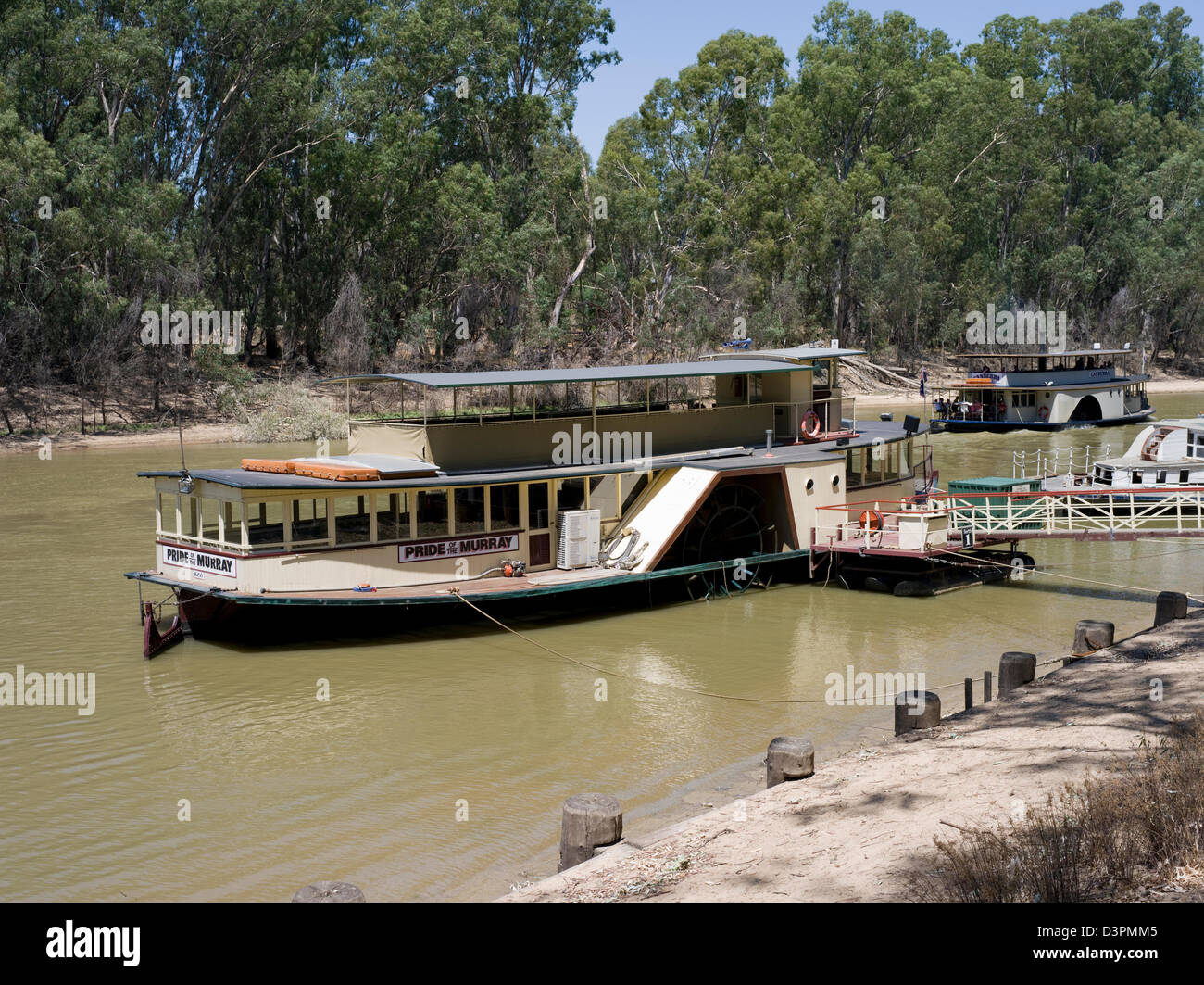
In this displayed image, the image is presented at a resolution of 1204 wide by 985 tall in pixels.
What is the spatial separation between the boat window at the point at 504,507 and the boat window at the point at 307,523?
123 inches

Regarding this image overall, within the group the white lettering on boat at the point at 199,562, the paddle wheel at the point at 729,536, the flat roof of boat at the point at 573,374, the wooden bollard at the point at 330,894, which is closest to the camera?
the wooden bollard at the point at 330,894

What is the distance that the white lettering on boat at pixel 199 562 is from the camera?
20125 mm

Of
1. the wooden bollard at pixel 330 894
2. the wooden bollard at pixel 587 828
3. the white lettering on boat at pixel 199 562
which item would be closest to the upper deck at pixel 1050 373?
the white lettering on boat at pixel 199 562

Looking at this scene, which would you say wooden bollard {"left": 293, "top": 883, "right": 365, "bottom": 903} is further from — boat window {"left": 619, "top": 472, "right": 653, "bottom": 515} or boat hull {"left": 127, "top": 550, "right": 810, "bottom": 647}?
boat window {"left": 619, "top": 472, "right": 653, "bottom": 515}

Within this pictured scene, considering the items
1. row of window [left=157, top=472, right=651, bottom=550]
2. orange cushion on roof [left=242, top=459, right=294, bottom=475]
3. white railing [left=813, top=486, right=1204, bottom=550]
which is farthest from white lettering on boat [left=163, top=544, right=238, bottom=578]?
white railing [left=813, top=486, right=1204, bottom=550]

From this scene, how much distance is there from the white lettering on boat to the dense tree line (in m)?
34.0

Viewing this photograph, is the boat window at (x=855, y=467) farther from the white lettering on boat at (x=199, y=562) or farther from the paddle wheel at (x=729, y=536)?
the white lettering on boat at (x=199, y=562)

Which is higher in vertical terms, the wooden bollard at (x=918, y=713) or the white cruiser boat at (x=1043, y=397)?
the white cruiser boat at (x=1043, y=397)

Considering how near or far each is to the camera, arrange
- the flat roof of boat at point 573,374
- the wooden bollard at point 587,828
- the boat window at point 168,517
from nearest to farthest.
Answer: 1. the wooden bollard at point 587,828
2. the boat window at point 168,517
3. the flat roof of boat at point 573,374

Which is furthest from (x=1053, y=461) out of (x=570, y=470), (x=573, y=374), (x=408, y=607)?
(x=408, y=607)

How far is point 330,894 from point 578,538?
567 inches

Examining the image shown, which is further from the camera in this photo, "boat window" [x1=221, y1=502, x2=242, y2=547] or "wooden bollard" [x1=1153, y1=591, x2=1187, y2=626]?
"boat window" [x1=221, y1=502, x2=242, y2=547]

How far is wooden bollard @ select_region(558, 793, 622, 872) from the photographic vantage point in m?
11.2
